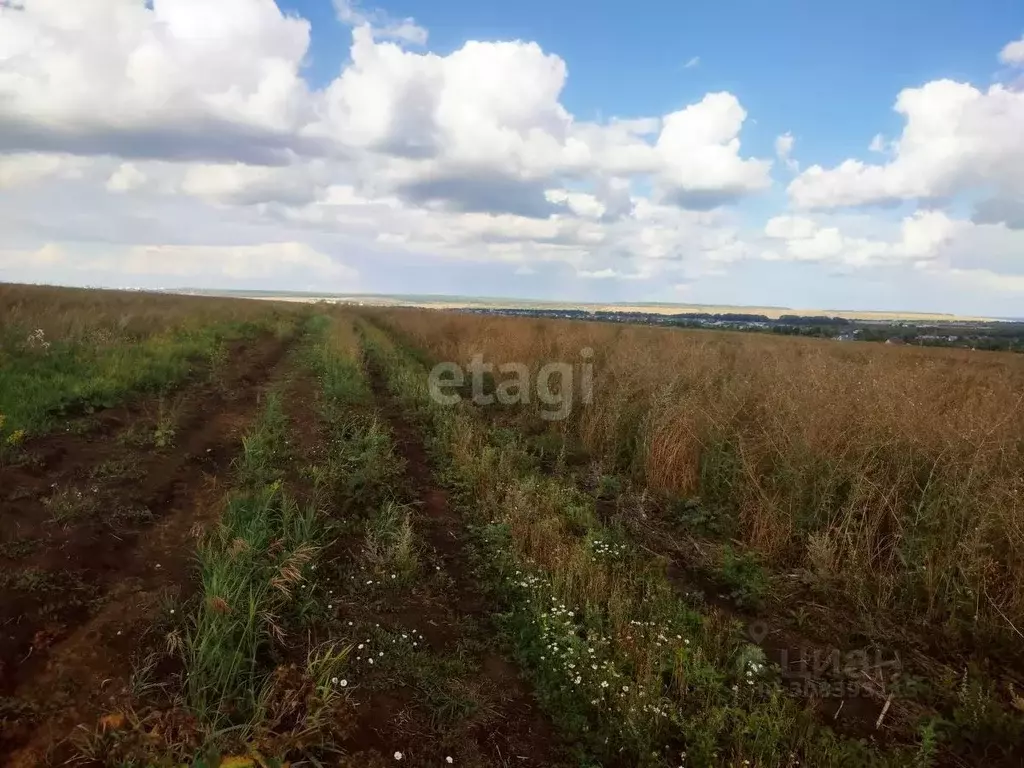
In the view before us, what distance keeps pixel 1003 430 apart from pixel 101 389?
34.6ft

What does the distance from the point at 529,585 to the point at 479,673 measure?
2.95 ft

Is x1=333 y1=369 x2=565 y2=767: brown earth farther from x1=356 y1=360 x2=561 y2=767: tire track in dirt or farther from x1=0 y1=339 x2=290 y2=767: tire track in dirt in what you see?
x1=0 y1=339 x2=290 y2=767: tire track in dirt

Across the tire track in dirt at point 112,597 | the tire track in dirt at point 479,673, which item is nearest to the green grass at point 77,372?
the tire track in dirt at point 112,597

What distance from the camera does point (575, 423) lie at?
8961mm

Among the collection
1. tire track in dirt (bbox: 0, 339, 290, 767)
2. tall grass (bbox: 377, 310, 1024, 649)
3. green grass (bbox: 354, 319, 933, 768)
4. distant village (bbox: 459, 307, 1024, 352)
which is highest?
distant village (bbox: 459, 307, 1024, 352)

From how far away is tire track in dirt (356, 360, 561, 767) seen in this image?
9.47 feet

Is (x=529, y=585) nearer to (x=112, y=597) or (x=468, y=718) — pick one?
(x=468, y=718)

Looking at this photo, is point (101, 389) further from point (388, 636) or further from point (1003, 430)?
point (1003, 430)

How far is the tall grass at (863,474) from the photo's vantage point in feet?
13.2

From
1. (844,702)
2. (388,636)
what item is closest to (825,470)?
(844,702)

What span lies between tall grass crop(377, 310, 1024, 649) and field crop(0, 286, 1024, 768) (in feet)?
0.12

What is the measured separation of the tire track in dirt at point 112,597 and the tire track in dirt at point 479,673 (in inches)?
52.7

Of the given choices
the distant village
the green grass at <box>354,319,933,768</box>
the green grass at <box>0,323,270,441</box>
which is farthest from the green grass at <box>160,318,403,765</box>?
the distant village

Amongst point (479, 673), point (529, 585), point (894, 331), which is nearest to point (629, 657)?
point (479, 673)
